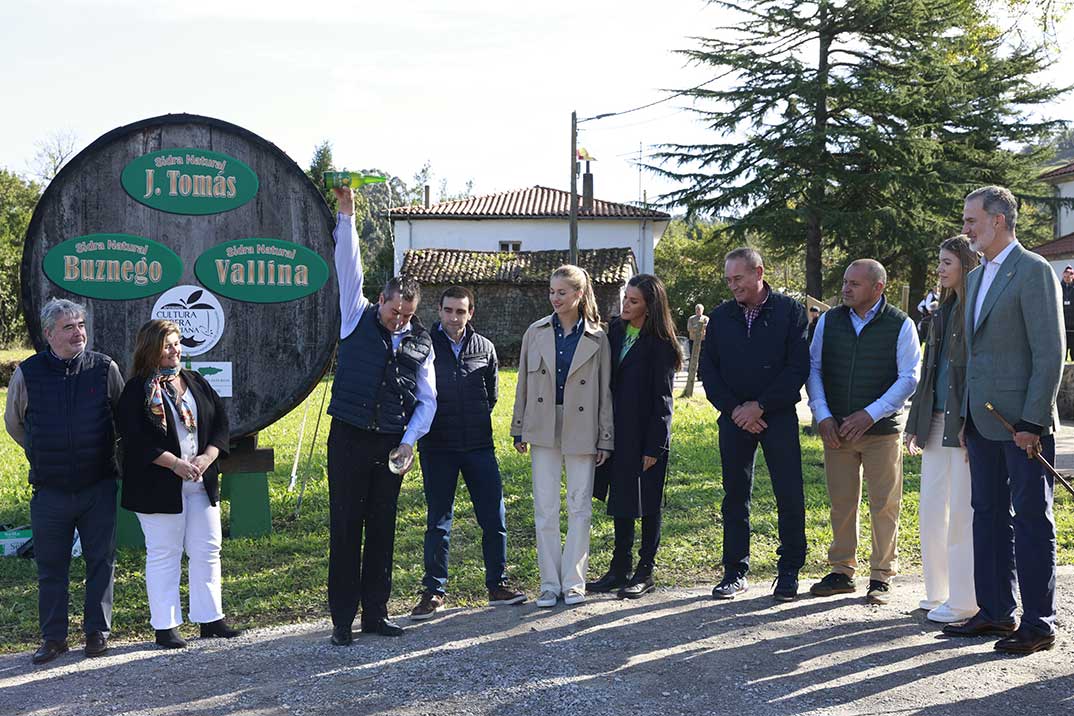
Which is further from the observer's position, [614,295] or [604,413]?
[614,295]

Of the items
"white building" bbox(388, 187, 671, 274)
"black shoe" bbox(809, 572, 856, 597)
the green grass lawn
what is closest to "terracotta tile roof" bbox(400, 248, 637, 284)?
"white building" bbox(388, 187, 671, 274)

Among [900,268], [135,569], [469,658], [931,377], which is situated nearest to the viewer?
[469,658]

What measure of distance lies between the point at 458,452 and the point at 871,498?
2394mm

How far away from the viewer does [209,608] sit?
17.0ft

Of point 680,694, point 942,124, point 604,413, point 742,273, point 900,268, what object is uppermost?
point 942,124

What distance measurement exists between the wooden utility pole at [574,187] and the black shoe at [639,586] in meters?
23.9

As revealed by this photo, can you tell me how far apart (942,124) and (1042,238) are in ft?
25.6

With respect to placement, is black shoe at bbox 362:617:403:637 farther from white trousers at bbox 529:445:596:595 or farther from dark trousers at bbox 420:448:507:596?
white trousers at bbox 529:445:596:595

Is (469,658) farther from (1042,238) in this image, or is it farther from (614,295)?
(1042,238)

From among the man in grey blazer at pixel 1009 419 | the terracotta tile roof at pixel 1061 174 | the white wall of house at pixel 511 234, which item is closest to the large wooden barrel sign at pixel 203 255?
the man in grey blazer at pixel 1009 419

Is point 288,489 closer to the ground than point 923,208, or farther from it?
closer to the ground

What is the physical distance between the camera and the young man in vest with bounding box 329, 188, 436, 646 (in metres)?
5.05

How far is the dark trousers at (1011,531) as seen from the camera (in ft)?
15.5

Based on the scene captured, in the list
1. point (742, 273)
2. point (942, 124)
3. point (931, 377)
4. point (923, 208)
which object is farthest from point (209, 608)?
point (942, 124)
